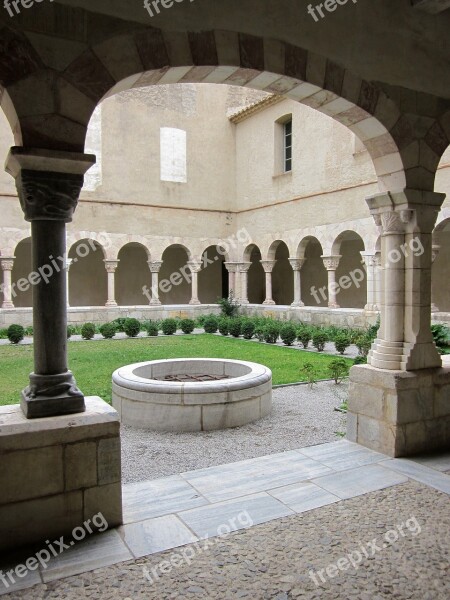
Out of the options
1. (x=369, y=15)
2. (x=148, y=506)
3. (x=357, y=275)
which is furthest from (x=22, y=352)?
(x=357, y=275)

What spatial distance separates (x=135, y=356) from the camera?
418 inches

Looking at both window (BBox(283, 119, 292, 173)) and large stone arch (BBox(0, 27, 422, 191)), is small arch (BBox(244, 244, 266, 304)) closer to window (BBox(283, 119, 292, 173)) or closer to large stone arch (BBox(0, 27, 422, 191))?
window (BBox(283, 119, 292, 173))

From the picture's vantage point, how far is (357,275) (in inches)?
742

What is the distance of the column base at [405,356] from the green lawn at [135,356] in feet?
12.8

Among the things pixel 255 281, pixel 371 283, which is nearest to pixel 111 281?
pixel 371 283

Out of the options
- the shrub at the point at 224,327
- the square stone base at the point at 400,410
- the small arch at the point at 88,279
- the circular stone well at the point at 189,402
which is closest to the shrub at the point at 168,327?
the shrub at the point at 224,327

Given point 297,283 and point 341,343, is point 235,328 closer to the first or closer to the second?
point 297,283

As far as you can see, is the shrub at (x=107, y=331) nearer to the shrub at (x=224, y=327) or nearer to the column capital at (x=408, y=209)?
the shrub at (x=224, y=327)

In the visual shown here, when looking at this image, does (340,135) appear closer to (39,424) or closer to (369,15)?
(369,15)

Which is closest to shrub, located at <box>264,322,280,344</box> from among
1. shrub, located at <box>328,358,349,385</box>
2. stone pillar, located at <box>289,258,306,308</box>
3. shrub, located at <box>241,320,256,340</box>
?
shrub, located at <box>241,320,256,340</box>

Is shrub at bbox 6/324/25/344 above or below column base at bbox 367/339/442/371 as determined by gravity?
below

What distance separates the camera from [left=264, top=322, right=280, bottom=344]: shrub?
13.1 m

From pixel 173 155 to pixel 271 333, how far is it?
864 centimetres

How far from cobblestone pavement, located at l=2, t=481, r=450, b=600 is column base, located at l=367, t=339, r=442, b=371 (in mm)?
1342
